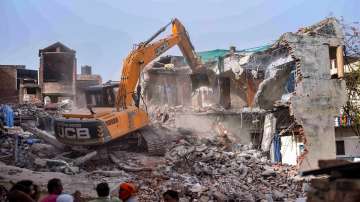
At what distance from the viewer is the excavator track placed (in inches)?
670

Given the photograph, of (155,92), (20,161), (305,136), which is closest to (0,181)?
(20,161)

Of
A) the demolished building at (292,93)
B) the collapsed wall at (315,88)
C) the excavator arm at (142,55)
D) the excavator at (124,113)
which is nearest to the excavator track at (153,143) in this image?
the excavator at (124,113)

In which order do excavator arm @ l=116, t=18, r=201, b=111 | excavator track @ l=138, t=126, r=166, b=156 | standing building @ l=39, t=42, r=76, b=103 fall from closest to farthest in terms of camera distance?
excavator track @ l=138, t=126, r=166, b=156, excavator arm @ l=116, t=18, r=201, b=111, standing building @ l=39, t=42, r=76, b=103

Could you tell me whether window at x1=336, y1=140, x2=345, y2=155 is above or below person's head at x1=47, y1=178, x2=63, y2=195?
below

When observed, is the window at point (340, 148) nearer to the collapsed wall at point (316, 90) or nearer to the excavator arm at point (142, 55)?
the collapsed wall at point (316, 90)

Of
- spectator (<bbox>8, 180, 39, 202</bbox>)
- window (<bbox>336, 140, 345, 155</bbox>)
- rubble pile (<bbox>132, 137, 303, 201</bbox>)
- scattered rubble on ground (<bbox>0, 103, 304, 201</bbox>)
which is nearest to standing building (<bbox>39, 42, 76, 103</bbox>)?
scattered rubble on ground (<bbox>0, 103, 304, 201</bbox>)

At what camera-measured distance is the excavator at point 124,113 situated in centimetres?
1493

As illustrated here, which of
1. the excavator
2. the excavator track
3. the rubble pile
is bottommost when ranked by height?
the rubble pile

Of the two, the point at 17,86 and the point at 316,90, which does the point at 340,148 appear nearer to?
the point at 316,90

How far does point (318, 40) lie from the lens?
64.7 feet

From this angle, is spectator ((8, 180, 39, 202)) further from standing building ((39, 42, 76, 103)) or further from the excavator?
standing building ((39, 42, 76, 103))

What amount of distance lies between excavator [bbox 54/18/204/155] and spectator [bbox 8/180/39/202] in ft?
31.5

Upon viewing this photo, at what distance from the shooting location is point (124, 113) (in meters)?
15.8

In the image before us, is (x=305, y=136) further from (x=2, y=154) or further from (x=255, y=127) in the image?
(x=2, y=154)
